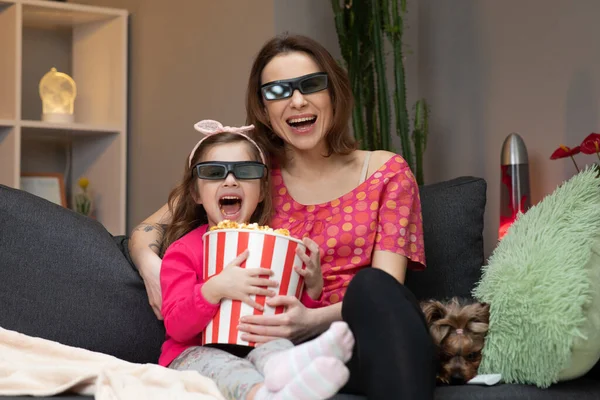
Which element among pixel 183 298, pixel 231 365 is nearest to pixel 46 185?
pixel 183 298

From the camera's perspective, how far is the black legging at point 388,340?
1.37 m

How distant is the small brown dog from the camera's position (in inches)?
66.4

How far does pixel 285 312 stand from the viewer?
5.70 feet

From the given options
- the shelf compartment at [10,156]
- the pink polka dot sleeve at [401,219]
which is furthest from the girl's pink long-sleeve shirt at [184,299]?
the shelf compartment at [10,156]

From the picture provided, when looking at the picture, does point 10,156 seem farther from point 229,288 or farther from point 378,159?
point 229,288

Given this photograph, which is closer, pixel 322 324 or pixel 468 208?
pixel 322 324

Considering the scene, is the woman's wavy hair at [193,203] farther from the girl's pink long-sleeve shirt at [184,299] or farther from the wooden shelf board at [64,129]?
the wooden shelf board at [64,129]

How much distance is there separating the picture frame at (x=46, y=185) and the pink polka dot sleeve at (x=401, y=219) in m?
2.25

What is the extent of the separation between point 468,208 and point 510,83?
4.65ft

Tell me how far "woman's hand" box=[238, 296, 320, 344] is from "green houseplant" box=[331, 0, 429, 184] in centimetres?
176

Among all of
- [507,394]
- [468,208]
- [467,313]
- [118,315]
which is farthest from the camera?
[468,208]

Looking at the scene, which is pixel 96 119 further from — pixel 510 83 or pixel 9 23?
pixel 510 83

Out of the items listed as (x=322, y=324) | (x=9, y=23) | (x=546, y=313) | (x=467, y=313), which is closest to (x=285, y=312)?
(x=322, y=324)

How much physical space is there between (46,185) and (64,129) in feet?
0.94
